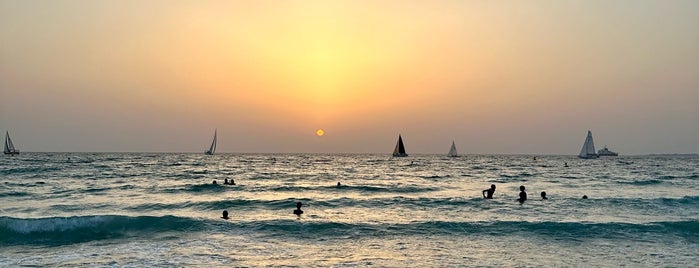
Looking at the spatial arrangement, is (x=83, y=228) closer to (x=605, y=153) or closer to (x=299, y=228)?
(x=299, y=228)

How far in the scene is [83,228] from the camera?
2342 cm

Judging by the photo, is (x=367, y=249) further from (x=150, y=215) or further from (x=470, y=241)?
(x=150, y=215)

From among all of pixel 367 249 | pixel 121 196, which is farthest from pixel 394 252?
pixel 121 196

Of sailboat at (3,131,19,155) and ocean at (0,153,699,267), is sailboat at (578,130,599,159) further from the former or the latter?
sailboat at (3,131,19,155)

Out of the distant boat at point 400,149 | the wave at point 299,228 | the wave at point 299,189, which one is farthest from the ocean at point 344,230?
the distant boat at point 400,149

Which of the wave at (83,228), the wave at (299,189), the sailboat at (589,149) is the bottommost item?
the wave at (83,228)

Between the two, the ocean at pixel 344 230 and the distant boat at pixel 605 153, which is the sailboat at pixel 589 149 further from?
the ocean at pixel 344 230

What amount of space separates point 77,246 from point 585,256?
18980 millimetres

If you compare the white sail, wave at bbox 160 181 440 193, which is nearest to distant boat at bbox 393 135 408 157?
the white sail

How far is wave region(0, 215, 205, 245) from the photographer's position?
21.3 metres

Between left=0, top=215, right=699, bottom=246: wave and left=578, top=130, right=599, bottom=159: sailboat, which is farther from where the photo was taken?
left=578, top=130, right=599, bottom=159: sailboat

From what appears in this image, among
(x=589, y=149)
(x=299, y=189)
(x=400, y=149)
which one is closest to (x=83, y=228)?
(x=299, y=189)

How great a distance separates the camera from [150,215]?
2639 cm

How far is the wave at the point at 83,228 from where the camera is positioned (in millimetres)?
21328
